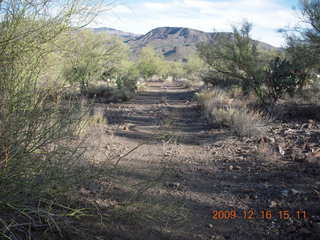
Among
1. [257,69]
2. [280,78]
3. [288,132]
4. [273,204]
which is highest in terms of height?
[257,69]

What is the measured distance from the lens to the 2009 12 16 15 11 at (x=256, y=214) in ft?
12.4

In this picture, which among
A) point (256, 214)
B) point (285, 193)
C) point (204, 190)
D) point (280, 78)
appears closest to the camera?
point (256, 214)

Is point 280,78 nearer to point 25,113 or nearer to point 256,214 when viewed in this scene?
point 256,214

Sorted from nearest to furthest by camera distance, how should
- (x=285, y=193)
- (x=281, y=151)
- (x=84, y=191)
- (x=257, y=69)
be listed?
(x=84, y=191), (x=285, y=193), (x=281, y=151), (x=257, y=69)

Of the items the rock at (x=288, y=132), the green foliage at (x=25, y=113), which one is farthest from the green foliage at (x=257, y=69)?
the green foliage at (x=25, y=113)

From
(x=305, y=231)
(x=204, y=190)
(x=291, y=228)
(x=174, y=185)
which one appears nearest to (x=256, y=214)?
(x=291, y=228)

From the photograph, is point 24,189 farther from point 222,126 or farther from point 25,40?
point 222,126

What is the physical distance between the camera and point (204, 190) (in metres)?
4.89

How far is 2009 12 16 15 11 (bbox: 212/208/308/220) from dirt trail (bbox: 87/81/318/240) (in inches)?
1.1

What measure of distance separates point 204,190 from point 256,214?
110 cm

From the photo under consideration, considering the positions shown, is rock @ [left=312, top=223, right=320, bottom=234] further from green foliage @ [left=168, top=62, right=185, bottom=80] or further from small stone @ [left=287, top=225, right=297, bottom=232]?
green foliage @ [left=168, top=62, right=185, bottom=80]

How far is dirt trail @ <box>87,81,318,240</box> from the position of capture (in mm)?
3502

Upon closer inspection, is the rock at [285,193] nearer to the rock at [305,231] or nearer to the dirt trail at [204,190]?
the dirt trail at [204,190]

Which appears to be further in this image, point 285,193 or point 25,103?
point 285,193
